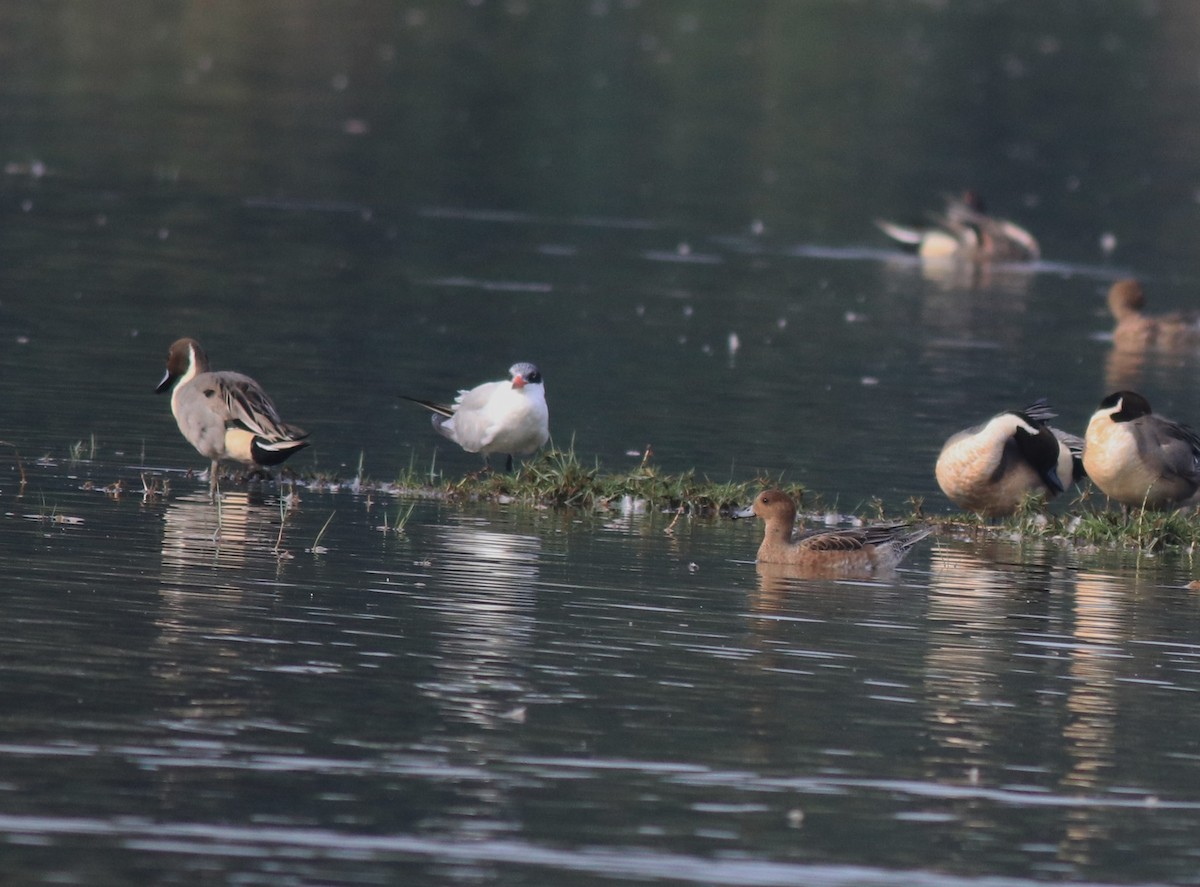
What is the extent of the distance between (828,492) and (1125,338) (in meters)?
9.75

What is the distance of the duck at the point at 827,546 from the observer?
1214 cm

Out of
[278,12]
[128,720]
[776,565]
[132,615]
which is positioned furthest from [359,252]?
[278,12]

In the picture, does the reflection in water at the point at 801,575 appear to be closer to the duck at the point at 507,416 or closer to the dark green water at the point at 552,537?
the dark green water at the point at 552,537

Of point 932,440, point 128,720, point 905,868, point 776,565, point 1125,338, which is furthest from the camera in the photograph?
point 1125,338

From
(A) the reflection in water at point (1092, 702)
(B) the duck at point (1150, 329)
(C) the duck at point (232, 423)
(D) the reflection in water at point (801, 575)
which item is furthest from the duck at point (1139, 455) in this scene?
(B) the duck at point (1150, 329)

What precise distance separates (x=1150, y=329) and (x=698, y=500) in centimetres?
1105

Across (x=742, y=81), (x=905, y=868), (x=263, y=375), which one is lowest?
(x=905, y=868)

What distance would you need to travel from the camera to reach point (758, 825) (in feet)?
25.2

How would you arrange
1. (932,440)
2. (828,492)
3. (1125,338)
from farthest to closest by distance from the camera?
(1125,338) < (932,440) < (828,492)

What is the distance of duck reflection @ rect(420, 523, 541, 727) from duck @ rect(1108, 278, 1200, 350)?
12288mm

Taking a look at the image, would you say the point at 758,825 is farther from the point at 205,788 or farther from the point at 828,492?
the point at 828,492

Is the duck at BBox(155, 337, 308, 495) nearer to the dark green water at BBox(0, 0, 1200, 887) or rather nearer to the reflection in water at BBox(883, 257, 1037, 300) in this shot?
the dark green water at BBox(0, 0, 1200, 887)

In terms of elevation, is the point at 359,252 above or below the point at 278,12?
below

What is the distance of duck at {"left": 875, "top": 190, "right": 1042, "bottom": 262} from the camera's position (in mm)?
30328
